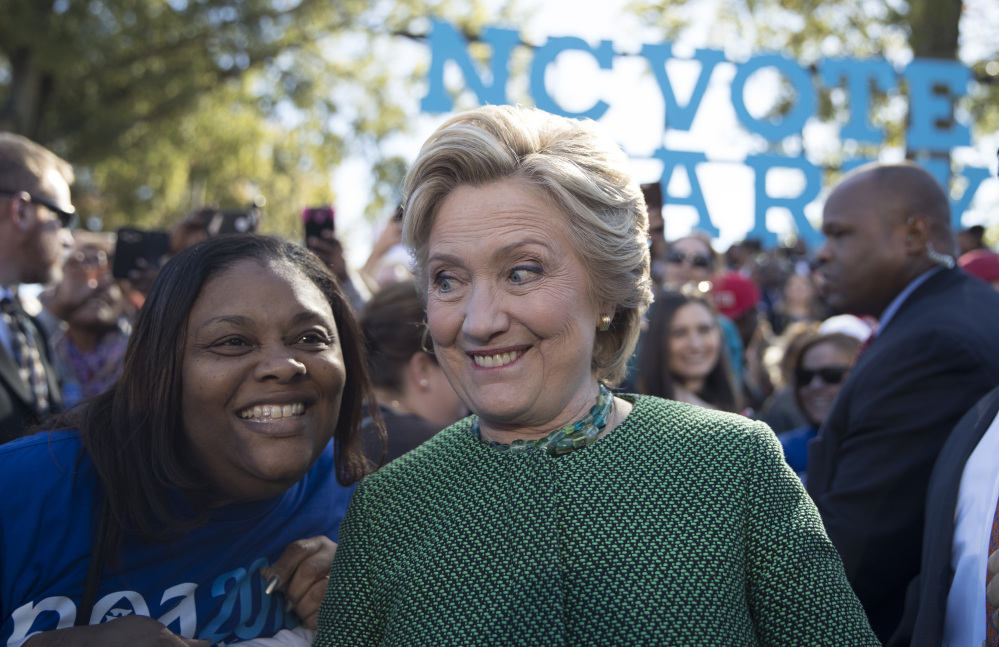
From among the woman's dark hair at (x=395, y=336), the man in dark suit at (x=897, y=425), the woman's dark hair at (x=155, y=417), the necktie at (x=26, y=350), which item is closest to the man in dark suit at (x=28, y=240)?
the necktie at (x=26, y=350)

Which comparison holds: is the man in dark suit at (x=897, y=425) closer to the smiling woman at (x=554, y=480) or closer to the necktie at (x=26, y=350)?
the smiling woman at (x=554, y=480)

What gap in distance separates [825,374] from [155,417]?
354 centimetres

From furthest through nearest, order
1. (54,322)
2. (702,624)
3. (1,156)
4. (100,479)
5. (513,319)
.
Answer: (54,322) < (1,156) < (100,479) < (513,319) < (702,624)

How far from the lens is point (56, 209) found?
173 inches

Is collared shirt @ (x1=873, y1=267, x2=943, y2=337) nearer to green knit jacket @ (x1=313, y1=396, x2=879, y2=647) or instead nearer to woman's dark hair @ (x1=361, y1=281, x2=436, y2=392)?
green knit jacket @ (x1=313, y1=396, x2=879, y2=647)

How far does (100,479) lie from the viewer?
209cm

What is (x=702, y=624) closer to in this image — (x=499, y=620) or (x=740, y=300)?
(x=499, y=620)

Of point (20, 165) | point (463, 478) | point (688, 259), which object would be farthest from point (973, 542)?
point (20, 165)

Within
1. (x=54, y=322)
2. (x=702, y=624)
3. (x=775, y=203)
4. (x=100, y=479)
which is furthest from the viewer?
(x=775, y=203)

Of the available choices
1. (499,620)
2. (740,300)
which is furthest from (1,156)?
(740,300)

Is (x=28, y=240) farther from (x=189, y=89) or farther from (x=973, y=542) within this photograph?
(x=189, y=89)

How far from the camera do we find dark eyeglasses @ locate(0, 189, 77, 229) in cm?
427

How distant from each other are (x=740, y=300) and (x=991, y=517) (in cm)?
543

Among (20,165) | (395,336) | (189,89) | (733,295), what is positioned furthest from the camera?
(189,89)
